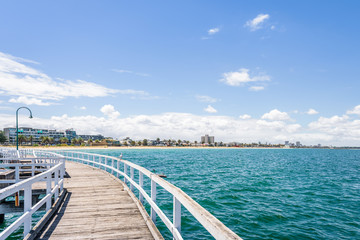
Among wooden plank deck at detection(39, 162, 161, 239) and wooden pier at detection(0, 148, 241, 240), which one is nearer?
wooden pier at detection(0, 148, 241, 240)

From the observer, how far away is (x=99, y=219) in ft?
19.6

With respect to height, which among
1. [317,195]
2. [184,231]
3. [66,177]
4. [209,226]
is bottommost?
[317,195]

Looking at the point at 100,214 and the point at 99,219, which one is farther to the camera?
the point at 100,214

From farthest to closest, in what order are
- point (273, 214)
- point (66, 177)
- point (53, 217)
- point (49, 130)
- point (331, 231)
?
point (49, 130)
point (66, 177)
point (273, 214)
point (331, 231)
point (53, 217)

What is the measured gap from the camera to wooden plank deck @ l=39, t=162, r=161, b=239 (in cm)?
499

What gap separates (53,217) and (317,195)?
1829cm

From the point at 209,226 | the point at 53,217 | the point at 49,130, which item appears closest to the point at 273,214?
the point at 53,217

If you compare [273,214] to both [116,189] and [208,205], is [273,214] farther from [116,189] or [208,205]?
[116,189]

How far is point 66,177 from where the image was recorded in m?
12.7

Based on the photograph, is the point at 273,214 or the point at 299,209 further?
the point at 299,209

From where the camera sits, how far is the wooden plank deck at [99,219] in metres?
4.99

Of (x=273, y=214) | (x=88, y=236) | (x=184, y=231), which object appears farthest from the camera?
(x=273, y=214)

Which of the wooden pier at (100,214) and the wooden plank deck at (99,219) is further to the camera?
the wooden plank deck at (99,219)

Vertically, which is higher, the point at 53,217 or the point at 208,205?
the point at 53,217
